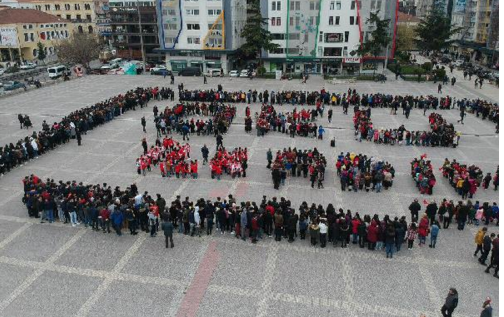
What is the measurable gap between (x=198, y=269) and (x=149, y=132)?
18336 millimetres

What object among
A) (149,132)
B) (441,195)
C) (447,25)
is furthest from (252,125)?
(447,25)

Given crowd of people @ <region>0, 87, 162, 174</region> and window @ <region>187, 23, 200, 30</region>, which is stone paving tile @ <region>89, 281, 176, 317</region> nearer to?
crowd of people @ <region>0, 87, 162, 174</region>

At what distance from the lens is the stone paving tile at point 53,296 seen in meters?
12.1

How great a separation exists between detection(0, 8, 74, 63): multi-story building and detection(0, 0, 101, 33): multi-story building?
14.4 m

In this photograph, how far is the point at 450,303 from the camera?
1086 cm

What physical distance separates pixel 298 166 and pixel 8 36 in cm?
7694

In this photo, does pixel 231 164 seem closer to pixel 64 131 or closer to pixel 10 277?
pixel 10 277

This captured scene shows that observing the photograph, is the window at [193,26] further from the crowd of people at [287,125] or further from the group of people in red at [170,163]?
the group of people in red at [170,163]

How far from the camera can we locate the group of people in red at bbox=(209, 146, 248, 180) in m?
21.4

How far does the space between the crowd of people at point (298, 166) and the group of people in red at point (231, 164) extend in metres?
1.64

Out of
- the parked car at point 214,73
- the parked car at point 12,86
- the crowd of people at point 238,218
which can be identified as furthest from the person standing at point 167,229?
the parked car at point 214,73

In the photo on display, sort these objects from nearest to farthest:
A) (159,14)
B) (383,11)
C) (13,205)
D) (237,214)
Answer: (237,214), (13,205), (383,11), (159,14)

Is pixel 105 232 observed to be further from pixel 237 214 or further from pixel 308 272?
pixel 308 272

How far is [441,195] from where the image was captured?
64.1 feet
